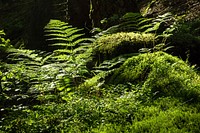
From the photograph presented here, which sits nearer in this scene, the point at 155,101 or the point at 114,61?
the point at 155,101

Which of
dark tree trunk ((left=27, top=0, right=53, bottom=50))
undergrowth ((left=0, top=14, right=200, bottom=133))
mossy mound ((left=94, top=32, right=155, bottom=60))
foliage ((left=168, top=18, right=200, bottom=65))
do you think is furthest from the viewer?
dark tree trunk ((left=27, top=0, right=53, bottom=50))

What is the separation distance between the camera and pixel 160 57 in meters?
4.07

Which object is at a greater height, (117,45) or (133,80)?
(117,45)

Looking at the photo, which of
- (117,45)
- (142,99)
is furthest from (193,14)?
(142,99)

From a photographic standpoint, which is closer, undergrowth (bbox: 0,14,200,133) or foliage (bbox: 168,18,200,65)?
undergrowth (bbox: 0,14,200,133)

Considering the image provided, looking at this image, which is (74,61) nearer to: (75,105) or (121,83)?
(121,83)

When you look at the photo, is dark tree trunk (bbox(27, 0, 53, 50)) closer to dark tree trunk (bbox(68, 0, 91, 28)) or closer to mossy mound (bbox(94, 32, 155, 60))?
dark tree trunk (bbox(68, 0, 91, 28))

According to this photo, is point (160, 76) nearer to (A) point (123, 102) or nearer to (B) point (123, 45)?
(A) point (123, 102)

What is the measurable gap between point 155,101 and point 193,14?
4604 millimetres

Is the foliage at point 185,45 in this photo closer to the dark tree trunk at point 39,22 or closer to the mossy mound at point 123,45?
the mossy mound at point 123,45

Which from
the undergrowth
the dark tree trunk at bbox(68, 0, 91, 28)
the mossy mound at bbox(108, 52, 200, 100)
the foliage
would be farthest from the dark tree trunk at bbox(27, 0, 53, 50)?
the mossy mound at bbox(108, 52, 200, 100)

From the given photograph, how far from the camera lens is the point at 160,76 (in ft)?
12.0

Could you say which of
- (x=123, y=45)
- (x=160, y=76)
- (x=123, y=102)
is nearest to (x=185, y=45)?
(x=123, y=45)

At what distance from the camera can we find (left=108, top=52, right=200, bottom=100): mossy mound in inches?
130
